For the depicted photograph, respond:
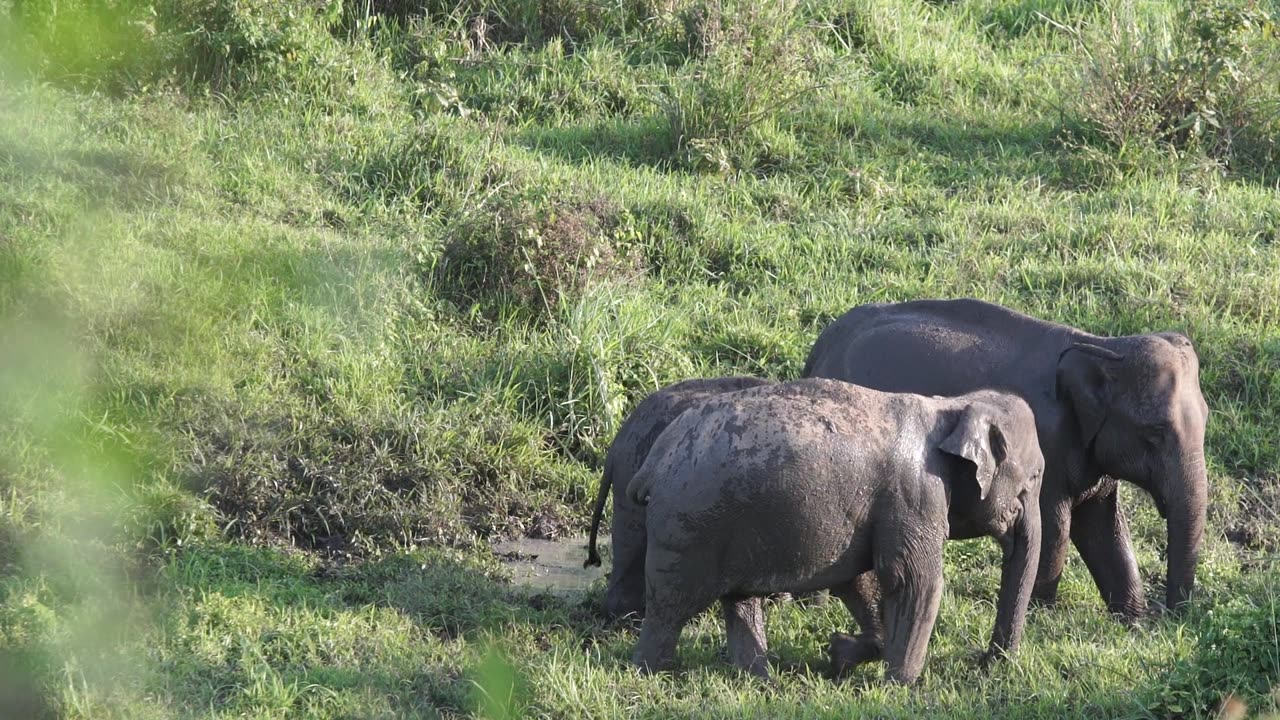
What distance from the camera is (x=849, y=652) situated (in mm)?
6176

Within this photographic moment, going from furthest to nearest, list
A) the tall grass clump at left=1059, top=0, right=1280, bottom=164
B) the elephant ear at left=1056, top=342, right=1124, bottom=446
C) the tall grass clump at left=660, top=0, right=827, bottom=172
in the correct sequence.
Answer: the tall grass clump at left=1059, top=0, right=1280, bottom=164
the tall grass clump at left=660, top=0, right=827, bottom=172
the elephant ear at left=1056, top=342, right=1124, bottom=446

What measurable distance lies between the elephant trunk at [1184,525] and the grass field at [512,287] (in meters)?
0.11

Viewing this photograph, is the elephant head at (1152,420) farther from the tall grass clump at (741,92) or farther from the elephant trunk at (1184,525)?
the tall grass clump at (741,92)

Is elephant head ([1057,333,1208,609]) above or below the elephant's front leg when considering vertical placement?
above

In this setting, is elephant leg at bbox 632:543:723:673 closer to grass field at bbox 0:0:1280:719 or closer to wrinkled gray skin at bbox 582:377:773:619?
grass field at bbox 0:0:1280:719

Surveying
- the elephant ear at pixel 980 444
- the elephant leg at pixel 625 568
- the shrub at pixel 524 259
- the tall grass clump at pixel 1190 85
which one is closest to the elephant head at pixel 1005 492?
the elephant ear at pixel 980 444

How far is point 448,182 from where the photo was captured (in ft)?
31.5

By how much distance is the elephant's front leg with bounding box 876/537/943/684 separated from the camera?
5922 mm

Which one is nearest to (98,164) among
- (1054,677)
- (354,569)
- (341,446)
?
(341,446)

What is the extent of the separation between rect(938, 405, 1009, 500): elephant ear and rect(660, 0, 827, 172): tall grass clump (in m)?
4.54

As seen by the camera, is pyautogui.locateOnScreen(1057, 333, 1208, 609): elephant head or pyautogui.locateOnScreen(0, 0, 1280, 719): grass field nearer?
pyautogui.locateOnScreen(0, 0, 1280, 719): grass field

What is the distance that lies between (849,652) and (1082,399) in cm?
144

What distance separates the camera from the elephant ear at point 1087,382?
21.6 ft

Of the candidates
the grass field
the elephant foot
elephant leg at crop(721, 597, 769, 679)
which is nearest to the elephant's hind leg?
the grass field
